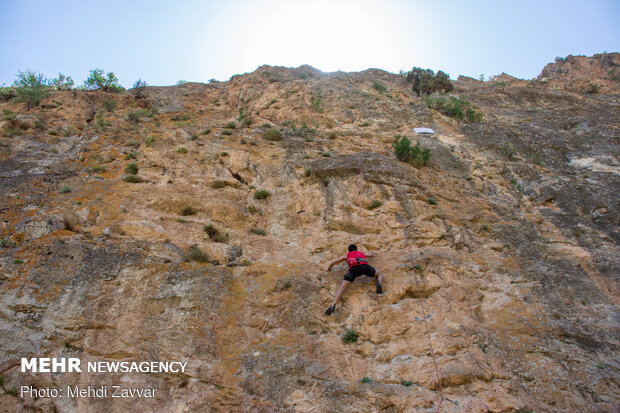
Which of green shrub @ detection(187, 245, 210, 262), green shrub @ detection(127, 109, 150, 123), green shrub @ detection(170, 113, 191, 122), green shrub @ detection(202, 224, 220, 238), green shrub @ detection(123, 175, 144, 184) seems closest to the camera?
green shrub @ detection(187, 245, 210, 262)

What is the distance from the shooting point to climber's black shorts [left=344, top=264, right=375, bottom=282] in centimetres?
762

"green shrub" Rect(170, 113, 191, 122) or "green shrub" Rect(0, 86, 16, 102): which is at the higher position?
"green shrub" Rect(0, 86, 16, 102)

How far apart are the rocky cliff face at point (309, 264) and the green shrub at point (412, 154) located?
0.31 metres

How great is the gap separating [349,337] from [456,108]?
13181 millimetres

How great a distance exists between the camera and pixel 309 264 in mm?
8422

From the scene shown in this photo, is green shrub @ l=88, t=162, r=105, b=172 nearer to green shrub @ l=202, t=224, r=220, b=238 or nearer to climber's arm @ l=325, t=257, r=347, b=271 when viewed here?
green shrub @ l=202, t=224, r=220, b=238

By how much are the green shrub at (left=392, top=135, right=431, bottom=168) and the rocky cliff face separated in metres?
0.31

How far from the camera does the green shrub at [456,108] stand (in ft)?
53.4

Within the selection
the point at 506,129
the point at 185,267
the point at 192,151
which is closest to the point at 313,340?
the point at 185,267

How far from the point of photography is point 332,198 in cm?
A: 1017

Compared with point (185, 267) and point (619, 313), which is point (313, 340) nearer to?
point (185, 267)

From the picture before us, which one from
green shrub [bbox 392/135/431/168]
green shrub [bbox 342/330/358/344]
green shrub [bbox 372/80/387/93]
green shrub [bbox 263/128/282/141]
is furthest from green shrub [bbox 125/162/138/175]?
green shrub [bbox 372/80/387/93]

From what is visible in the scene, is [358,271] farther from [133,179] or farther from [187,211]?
[133,179]

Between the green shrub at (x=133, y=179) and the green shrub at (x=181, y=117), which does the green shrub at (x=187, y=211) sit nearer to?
the green shrub at (x=133, y=179)
